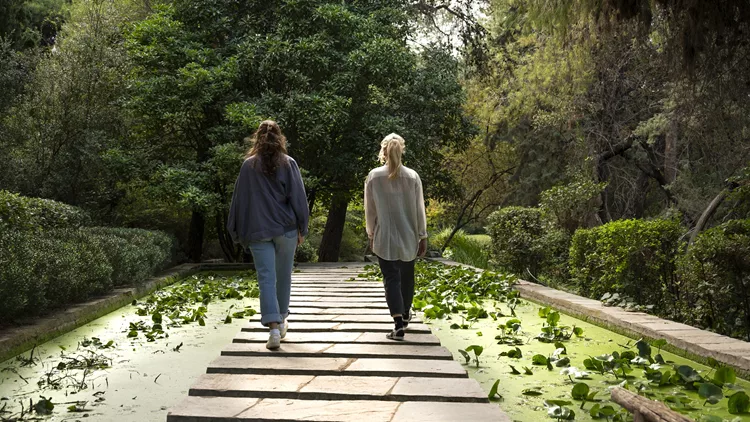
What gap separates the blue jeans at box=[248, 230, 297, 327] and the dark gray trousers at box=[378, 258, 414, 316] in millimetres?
808

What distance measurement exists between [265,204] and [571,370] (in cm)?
270

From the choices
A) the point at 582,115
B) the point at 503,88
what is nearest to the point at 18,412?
the point at 582,115

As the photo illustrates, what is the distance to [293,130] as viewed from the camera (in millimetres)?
16312

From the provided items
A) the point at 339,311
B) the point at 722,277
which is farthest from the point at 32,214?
the point at 722,277

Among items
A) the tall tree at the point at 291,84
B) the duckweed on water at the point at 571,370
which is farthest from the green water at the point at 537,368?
Result: the tall tree at the point at 291,84

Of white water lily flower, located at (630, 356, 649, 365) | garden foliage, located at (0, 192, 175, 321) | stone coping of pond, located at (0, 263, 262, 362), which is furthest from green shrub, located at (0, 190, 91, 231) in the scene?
white water lily flower, located at (630, 356, 649, 365)

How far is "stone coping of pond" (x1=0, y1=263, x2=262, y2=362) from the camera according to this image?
6.38 m

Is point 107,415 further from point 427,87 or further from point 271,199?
point 427,87

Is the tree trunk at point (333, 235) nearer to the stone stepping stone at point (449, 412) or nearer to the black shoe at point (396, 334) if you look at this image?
the black shoe at point (396, 334)

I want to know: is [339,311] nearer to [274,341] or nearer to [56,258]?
[274,341]

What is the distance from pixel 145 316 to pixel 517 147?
18449mm

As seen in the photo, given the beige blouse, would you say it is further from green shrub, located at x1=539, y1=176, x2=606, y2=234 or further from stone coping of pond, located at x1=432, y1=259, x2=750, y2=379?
green shrub, located at x1=539, y1=176, x2=606, y2=234

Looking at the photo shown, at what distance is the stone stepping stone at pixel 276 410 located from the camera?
12.7 feet

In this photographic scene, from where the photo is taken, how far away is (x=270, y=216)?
611 cm
